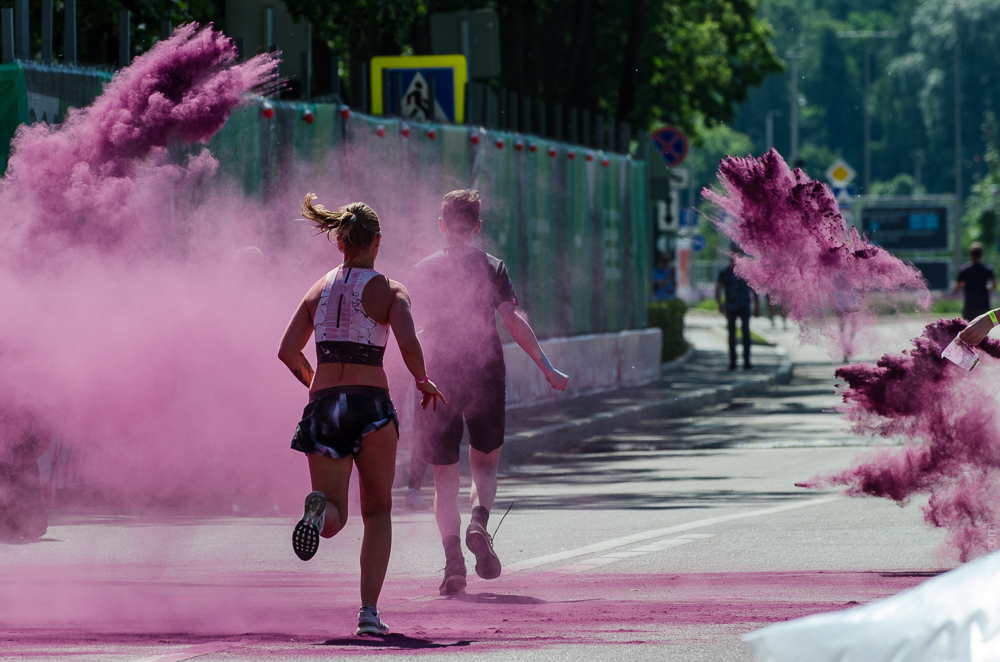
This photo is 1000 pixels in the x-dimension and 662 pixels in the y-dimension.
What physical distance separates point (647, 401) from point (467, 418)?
39.2 feet

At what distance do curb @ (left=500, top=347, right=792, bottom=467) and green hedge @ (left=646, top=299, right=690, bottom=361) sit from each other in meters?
2.37

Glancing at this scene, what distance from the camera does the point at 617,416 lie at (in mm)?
17438

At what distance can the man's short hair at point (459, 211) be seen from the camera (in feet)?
24.7

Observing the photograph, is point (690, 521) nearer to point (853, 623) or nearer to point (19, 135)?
point (19, 135)

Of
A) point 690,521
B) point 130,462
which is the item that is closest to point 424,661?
point 130,462

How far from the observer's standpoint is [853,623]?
3.96 m

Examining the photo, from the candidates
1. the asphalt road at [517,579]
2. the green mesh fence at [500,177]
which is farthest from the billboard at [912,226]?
the asphalt road at [517,579]

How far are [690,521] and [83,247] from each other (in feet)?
13.0

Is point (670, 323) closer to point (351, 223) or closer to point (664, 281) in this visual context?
point (664, 281)

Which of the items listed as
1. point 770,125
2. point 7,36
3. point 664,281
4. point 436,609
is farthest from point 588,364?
point 770,125

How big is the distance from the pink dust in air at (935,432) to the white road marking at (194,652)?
120 inches

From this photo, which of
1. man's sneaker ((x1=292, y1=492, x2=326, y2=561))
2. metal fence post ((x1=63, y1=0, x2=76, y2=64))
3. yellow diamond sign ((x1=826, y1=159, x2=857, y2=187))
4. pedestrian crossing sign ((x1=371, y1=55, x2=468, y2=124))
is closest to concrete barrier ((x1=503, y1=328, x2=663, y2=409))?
pedestrian crossing sign ((x1=371, y1=55, x2=468, y2=124))

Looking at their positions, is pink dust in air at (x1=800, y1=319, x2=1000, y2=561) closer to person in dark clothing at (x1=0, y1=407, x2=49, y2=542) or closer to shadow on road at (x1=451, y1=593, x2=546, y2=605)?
shadow on road at (x1=451, y1=593, x2=546, y2=605)

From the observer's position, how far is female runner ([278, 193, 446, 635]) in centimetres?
618
